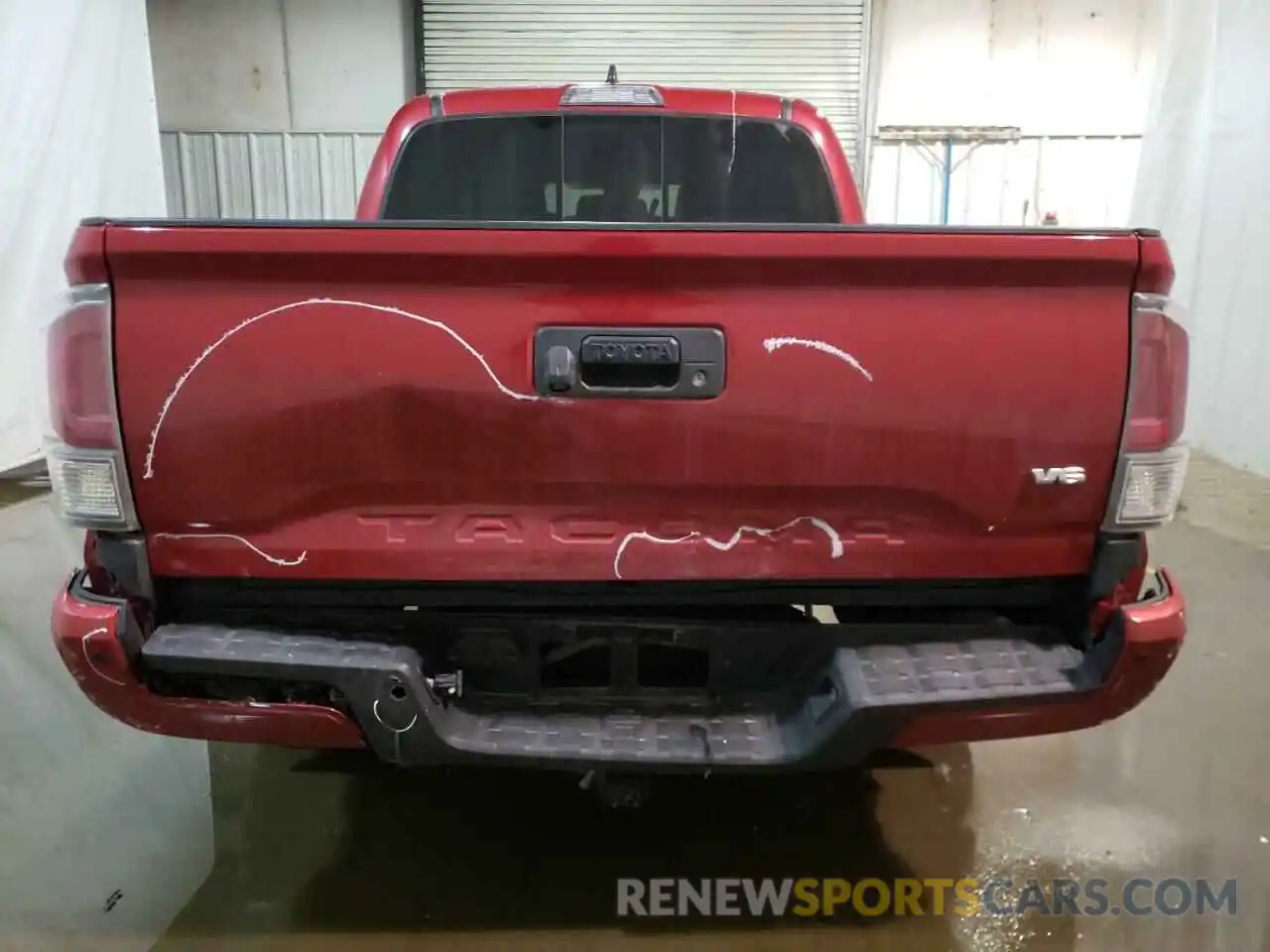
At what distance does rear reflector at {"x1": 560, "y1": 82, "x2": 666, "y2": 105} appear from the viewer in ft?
10.2

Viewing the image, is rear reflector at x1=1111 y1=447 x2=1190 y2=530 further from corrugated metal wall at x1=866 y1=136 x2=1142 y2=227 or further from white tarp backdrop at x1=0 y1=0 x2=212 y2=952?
corrugated metal wall at x1=866 y1=136 x2=1142 y2=227

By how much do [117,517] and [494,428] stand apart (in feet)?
2.44

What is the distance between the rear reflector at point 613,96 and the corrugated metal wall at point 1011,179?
6266 mm

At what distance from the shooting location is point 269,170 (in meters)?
9.12

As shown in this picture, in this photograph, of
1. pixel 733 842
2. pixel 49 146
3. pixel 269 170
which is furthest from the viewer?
pixel 269 170

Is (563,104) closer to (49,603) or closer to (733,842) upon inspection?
(733,842)

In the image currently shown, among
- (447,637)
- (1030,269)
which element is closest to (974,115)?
(1030,269)

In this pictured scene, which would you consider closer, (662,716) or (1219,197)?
(662,716)

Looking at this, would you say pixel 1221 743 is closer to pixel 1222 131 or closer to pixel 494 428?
pixel 494 428

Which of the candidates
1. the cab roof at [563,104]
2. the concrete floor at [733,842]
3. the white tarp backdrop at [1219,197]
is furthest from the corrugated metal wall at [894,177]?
the concrete floor at [733,842]

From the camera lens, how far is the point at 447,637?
6.28 feet

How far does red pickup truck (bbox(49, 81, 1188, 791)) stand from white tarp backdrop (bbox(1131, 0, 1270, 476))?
519cm

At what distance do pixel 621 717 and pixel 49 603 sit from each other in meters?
3.50

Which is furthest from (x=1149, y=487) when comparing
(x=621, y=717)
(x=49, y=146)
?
(x=49, y=146)
